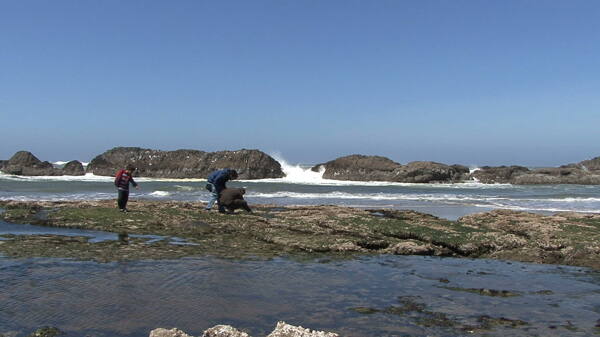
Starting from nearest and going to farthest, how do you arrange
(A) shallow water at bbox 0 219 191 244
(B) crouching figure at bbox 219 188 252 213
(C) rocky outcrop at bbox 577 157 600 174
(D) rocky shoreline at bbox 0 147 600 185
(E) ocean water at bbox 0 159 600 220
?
(A) shallow water at bbox 0 219 191 244, (B) crouching figure at bbox 219 188 252 213, (E) ocean water at bbox 0 159 600 220, (D) rocky shoreline at bbox 0 147 600 185, (C) rocky outcrop at bbox 577 157 600 174

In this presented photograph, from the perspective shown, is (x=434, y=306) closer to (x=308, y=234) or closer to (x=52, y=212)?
(x=308, y=234)

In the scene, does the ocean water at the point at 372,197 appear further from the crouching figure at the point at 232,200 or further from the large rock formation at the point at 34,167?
the large rock formation at the point at 34,167

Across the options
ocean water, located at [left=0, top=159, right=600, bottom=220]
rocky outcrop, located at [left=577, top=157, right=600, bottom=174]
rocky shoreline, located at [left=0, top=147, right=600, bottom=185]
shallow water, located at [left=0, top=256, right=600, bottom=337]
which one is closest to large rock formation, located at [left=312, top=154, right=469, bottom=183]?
rocky shoreline, located at [left=0, top=147, right=600, bottom=185]

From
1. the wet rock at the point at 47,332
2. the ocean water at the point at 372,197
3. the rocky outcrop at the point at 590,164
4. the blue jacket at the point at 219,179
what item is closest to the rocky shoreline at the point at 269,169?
the rocky outcrop at the point at 590,164

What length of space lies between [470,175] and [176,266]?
78721 millimetres

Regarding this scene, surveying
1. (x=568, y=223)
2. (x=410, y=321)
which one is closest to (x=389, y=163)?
(x=568, y=223)

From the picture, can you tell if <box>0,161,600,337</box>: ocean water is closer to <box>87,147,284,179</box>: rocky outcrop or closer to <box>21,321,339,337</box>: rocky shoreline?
<box>21,321,339,337</box>: rocky shoreline

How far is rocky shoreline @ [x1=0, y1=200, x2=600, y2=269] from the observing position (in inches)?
474

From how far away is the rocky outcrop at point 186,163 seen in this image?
260ft

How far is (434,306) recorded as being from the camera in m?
7.87

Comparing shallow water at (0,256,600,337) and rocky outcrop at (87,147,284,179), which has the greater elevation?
rocky outcrop at (87,147,284,179)

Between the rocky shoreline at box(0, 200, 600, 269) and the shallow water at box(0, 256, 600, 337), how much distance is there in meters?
1.17

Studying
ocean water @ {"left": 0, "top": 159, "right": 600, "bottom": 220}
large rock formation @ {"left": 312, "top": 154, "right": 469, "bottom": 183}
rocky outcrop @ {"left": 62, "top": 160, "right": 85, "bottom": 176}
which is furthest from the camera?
rocky outcrop @ {"left": 62, "top": 160, "right": 85, "bottom": 176}

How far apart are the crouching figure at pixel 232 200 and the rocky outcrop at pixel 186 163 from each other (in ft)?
188
